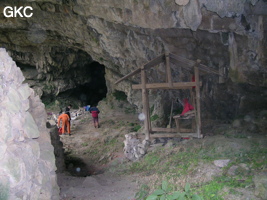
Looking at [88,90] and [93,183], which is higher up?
[88,90]

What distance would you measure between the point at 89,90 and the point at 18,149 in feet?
71.4

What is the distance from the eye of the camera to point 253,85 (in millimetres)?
9180

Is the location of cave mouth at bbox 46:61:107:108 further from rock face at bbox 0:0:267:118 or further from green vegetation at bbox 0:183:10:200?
green vegetation at bbox 0:183:10:200

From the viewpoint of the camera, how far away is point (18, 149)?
3594 mm

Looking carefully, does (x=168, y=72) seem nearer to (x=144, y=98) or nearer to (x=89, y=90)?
(x=144, y=98)

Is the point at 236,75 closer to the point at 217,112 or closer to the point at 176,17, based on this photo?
the point at 217,112

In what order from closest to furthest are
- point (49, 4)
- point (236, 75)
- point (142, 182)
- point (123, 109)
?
point (142, 182), point (236, 75), point (49, 4), point (123, 109)

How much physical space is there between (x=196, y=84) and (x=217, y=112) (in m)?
3.15

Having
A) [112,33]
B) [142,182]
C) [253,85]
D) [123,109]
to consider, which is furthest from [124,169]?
[123,109]

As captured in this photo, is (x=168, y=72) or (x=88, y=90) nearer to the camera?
(x=168, y=72)

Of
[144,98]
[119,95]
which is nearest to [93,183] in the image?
[144,98]

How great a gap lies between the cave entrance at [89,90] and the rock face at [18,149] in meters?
17.5

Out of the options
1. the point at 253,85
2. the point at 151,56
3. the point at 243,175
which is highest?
the point at 151,56

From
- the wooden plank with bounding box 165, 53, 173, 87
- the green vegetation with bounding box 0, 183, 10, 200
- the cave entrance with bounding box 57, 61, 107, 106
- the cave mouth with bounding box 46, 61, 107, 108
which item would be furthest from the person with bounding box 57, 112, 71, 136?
the green vegetation with bounding box 0, 183, 10, 200
